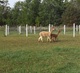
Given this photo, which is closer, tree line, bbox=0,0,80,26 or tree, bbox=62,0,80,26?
tree, bbox=62,0,80,26

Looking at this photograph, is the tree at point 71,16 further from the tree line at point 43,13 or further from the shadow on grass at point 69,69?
the shadow on grass at point 69,69

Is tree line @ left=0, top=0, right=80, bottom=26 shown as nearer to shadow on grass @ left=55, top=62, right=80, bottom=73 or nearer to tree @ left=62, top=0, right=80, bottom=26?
tree @ left=62, top=0, right=80, bottom=26

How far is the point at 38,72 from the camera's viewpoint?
29.1 feet

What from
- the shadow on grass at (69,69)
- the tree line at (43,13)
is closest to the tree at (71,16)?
the tree line at (43,13)

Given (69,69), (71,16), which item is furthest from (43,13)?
(69,69)

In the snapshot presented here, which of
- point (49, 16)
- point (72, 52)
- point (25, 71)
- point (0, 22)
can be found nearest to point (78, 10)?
point (49, 16)

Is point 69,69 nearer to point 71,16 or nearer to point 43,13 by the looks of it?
point 71,16

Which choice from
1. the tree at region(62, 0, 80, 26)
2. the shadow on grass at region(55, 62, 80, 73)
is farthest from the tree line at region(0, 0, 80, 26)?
the shadow on grass at region(55, 62, 80, 73)

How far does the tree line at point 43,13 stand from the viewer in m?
65.2

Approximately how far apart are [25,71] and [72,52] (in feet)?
13.8

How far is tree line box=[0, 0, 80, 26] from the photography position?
65.2 metres

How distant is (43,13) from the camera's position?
229ft

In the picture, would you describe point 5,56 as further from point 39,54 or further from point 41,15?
point 41,15

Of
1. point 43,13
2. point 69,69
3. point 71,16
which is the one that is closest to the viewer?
point 69,69
